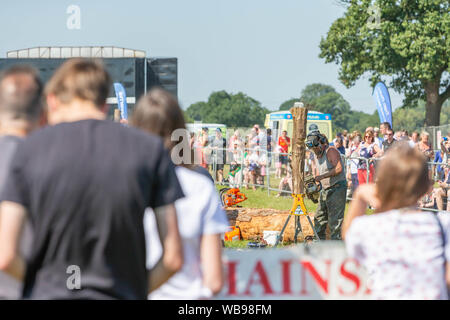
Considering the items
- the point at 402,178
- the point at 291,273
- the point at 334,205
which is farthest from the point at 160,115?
the point at 334,205

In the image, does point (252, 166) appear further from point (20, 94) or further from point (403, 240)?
point (20, 94)

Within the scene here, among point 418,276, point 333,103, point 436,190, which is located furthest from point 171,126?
point 333,103

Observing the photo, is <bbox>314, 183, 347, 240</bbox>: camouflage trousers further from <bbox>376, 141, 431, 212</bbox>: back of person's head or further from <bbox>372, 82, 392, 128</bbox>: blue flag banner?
<bbox>372, 82, 392, 128</bbox>: blue flag banner

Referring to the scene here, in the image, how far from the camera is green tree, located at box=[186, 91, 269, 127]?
13188 cm

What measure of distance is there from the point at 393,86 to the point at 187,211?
38582 millimetres

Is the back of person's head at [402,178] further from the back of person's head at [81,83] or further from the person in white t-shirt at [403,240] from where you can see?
the back of person's head at [81,83]

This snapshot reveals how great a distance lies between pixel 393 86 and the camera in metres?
39.9

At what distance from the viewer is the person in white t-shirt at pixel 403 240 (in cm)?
303

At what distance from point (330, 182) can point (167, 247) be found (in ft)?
26.4

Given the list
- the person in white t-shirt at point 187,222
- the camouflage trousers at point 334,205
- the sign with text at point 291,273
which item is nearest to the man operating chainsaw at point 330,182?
the camouflage trousers at point 334,205

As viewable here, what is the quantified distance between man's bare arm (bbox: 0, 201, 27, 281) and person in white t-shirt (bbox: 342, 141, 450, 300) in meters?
1.48

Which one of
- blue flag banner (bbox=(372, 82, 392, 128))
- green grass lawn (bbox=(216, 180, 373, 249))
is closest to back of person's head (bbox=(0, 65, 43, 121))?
green grass lawn (bbox=(216, 180, 373, 249))

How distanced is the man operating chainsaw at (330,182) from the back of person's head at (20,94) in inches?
312

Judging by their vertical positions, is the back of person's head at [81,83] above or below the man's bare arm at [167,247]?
above
